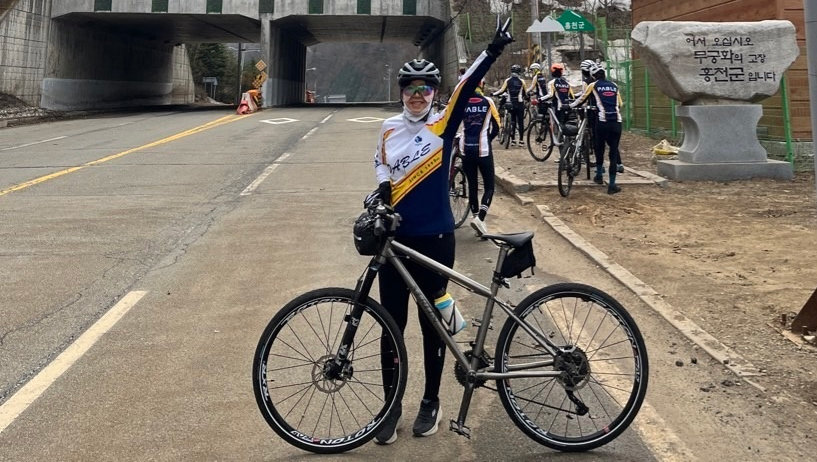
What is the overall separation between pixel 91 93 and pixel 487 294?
36.3 metres

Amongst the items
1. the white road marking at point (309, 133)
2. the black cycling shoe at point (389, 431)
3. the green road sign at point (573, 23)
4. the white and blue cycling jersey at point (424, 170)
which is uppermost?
the green road sign at point (573, 23)

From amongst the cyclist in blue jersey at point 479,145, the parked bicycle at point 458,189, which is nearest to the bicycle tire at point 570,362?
the cyclist in blue jersey at point 479,145

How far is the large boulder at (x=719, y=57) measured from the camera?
476 inches

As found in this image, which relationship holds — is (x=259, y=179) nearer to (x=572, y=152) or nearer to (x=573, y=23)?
(x=572, y=152)

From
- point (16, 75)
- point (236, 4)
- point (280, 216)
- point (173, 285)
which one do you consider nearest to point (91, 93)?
point (16, 75)

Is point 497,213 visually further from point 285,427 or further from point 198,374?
point 285,427

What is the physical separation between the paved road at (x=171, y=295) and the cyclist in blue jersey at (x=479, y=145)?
525 millimetres

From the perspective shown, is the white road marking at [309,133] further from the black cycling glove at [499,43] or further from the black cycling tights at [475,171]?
the black cycling glove at [499,43]

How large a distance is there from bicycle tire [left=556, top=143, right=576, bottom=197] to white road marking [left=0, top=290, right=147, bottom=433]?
21.4 feet

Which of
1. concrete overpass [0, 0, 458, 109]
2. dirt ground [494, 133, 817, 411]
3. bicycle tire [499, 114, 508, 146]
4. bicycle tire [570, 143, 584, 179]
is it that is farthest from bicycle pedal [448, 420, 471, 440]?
concrete overpass [0, 0, 458, 109]

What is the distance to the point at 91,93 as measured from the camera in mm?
35094

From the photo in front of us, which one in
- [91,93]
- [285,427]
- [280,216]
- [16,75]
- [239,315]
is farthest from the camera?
[91,93]

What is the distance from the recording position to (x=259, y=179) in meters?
12.5

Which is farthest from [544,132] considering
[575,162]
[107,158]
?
[107,158]
